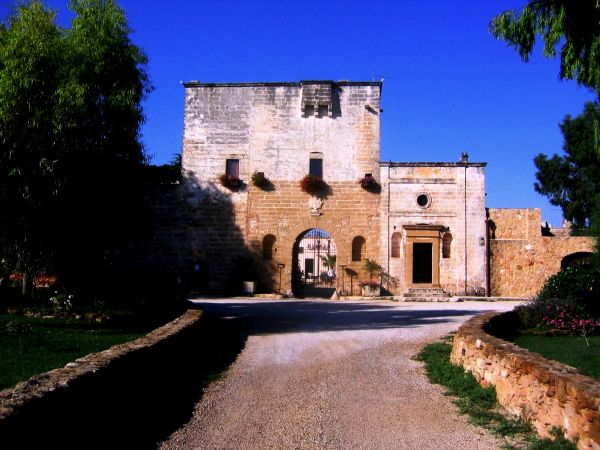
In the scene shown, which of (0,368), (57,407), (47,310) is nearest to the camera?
(57,407)

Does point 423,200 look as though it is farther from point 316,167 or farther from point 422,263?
point 316,167

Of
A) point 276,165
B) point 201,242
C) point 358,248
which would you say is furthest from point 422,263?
point 201,242

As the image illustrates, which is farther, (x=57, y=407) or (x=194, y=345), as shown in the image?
(x=194, y=345)

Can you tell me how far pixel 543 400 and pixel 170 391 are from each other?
13.9 ft

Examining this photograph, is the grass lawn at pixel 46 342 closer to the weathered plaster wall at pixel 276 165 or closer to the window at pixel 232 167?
the weathered plaster wall at pixel 276 165

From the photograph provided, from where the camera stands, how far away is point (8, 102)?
10.3 meters

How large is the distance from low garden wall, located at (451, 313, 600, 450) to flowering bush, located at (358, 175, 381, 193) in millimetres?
16273

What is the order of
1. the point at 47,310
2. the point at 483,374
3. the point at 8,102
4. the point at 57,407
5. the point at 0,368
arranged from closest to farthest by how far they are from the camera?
1. the point at 57,407
2. the point at 0,368
3. the point at 483,374
4. the point at 8,102
5. the point at 47,310

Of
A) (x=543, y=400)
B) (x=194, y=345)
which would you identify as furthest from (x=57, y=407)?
(x=194, y=345)

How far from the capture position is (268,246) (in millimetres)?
24891

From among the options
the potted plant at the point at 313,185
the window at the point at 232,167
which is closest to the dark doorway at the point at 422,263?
the potted plant at the point at 313,185

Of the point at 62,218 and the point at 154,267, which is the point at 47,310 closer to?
the point at 62,218

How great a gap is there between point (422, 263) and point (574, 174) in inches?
710

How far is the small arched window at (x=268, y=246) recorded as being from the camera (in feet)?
81.3
